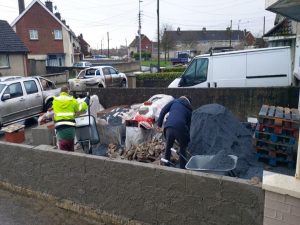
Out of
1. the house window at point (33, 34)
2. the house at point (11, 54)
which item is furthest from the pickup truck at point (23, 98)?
the house window at point (33, 34)

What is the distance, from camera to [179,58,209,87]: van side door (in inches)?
438

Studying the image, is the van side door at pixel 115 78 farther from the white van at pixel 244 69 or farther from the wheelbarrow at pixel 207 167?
the wheelbarrow at pixel 207 167

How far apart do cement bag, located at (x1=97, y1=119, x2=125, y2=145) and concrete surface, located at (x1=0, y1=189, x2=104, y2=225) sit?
322cm

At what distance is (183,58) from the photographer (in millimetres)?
51188

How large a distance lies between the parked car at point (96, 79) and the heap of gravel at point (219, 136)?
11660 millimetres

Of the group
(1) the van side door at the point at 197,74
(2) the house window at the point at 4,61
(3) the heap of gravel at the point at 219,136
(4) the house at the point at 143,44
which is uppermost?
(4) the house at the point at 143,44

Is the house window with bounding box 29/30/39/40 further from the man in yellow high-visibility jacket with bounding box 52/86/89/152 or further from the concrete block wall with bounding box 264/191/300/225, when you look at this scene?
the concrete block wall with bounding box 264/191/300/225

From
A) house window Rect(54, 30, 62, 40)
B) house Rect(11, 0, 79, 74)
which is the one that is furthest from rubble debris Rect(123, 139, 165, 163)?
house window Rect(54, 30, 62, 40)

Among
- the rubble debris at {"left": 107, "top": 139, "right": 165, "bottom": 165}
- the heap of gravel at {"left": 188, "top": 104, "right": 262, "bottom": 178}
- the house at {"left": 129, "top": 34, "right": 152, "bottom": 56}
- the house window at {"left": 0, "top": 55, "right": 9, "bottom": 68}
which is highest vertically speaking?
the house at {"left": 129, "top": 34, "right": 152, "bottom": 56}

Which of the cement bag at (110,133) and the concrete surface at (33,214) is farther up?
the cement bag at (110,133)

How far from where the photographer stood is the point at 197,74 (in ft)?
37.2

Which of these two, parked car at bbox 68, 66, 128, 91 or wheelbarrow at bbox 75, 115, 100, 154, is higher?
parked car at bbox 68, 66, 128, 91

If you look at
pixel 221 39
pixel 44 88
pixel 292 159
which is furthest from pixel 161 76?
pixel 221 39

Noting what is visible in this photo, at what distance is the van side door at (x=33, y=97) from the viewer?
12031 millimetres
